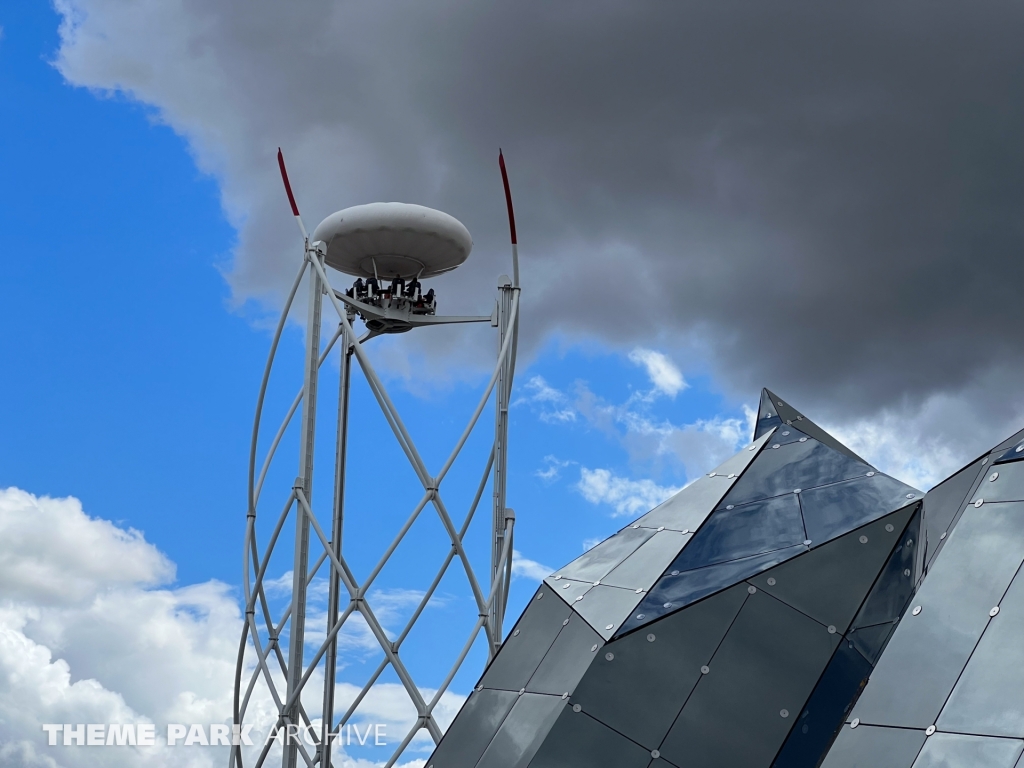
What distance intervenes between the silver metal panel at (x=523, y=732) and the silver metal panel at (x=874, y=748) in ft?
13.4

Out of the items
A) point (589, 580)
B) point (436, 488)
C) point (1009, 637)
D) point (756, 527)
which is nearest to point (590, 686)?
point (589, 580)

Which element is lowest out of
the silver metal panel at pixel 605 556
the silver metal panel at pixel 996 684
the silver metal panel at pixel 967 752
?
the silver metal panel at pixel 967 752

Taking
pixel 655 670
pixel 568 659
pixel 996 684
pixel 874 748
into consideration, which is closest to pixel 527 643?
pixel 568 659

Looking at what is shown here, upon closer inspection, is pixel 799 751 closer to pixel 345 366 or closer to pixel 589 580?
pixel 589 580

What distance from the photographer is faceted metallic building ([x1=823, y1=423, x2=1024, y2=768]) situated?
8797 millimetres

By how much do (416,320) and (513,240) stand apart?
11.6 feet

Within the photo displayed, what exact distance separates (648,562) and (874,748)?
5.65m

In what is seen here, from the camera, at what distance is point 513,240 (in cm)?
3120

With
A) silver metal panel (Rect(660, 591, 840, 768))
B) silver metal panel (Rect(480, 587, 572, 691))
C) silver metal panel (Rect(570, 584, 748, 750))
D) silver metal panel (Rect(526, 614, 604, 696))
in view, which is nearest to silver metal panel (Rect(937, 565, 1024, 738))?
silver metal panel (Rect(660, 591, 840, 768))

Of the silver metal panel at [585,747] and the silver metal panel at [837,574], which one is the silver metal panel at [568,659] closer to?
the silver metal panel at [585,747]

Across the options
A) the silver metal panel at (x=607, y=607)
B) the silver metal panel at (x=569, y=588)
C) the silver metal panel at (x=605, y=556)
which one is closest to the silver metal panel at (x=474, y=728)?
the silver metal panel at (x=607, y=607)

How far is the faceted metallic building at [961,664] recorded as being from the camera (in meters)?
8.80

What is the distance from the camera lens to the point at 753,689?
12.9 meters

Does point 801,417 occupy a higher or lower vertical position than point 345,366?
lower
